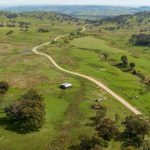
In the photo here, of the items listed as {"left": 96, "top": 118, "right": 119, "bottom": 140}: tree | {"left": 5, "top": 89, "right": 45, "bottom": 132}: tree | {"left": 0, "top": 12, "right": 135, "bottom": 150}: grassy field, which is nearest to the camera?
{"left": 0, "top": 12, "right": 135, "bottom": 150}: grassy field

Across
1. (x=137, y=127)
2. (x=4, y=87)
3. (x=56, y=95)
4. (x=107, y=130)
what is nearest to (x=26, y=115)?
(x=107, y=130)

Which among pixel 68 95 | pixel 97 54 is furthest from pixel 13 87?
pixel 97 54

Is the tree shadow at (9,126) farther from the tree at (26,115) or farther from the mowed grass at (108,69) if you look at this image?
the mowed grass at (108,69)

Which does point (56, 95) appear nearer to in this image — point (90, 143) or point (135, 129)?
point (135, 129)

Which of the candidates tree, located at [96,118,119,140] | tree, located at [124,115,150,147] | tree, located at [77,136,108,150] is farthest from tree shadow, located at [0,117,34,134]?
tree, located at [124,115,150,147]

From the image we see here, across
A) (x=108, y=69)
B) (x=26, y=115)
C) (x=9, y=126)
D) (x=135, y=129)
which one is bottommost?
(x=108, y=69)

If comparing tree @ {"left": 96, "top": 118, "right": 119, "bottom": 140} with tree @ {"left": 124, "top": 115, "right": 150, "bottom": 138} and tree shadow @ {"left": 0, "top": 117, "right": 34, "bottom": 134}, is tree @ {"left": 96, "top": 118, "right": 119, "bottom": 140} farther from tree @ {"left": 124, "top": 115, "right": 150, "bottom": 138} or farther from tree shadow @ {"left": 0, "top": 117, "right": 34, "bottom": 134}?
tree shadow @ {"left": 0, "top": 117, "right": 34, "bottom": 134}

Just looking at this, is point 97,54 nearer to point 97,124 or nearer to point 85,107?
point 85,107
